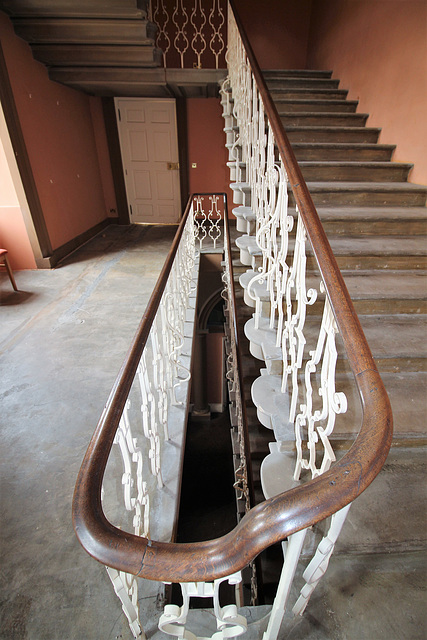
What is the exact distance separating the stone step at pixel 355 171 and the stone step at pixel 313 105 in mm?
1099

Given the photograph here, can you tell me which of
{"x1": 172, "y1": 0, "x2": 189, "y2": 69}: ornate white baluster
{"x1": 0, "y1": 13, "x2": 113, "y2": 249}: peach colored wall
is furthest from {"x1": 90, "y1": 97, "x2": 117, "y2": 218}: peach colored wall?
{"x1": 172, "y1": 0, "x2": 189, "y2": 69}: ornate white baluster

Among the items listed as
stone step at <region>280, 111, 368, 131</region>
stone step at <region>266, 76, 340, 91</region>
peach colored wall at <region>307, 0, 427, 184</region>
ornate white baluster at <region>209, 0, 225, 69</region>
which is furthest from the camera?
ornate white baluster at <region>209, 0, 225, 69</region>

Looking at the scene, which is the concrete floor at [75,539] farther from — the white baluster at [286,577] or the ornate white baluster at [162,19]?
the ornate white baluster at [162,19]

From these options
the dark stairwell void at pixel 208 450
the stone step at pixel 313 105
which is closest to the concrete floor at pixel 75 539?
the dark stairwell void at pixel 208 450

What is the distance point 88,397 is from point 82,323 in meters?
1.21

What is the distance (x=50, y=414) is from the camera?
2.10 meters

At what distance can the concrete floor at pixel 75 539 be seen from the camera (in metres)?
1.07

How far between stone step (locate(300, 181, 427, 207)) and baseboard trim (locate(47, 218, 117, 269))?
3.79 m

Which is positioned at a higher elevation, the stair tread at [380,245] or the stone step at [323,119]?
the stone step at [323,119]

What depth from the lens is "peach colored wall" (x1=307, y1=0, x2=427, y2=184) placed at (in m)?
2.80

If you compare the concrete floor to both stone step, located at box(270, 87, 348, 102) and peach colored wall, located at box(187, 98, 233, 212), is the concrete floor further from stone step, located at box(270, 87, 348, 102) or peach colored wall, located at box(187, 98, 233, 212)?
peach colored wall, located at box(187, 98, 233, 212)

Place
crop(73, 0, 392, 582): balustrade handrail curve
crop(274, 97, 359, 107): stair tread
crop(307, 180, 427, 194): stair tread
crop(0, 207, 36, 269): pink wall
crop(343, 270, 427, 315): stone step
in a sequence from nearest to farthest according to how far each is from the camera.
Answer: crop(73, 0, 392, 582): balustrade handrail curve < crop(343, 270, 427, 315): stone step < crop(307, 180, 427, 194): stair tread < crop(274, 97, 359, 107): stair tread < crop(0, 207, 36, 269): pink wall

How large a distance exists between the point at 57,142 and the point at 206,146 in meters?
2.88

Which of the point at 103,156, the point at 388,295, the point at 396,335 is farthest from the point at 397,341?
the point at 103,156
